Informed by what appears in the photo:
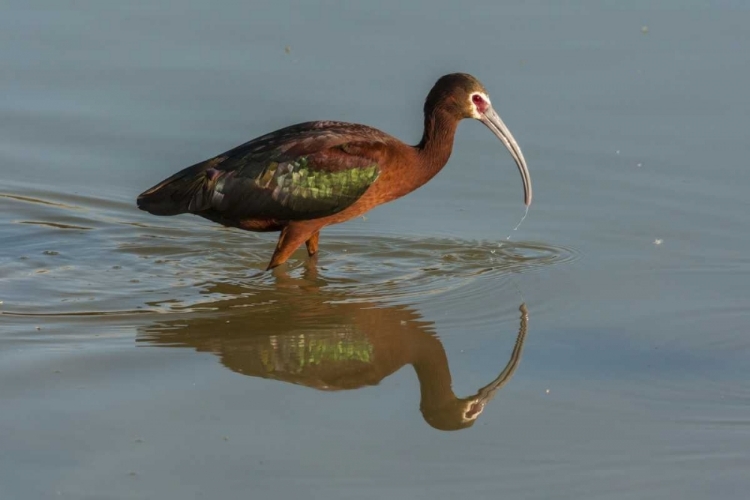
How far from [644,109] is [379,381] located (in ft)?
13.6

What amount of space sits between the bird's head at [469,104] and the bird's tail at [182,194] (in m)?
1.43

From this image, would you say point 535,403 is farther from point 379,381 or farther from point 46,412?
point 46,412

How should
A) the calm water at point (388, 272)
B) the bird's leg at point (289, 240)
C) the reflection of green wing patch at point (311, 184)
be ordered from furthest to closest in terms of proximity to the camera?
1. the bird's leg at point (289, 240)
2. the reflection of green wing patch at point (311, 184)
3. the calm water at point (388, 272)

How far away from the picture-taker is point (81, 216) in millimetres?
9141

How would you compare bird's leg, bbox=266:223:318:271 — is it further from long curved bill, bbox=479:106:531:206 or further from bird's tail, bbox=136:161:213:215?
long curved bill, bbox=479:106:531:206

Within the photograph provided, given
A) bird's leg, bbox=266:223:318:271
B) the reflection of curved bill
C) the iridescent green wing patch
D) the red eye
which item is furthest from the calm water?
the red eye

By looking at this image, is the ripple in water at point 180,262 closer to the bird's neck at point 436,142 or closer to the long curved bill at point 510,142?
the long curved bill at point 510,142

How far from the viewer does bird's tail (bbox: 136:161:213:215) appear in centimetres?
838

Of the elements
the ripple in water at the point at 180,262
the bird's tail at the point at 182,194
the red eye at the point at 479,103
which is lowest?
the ripple in water at the point at 180,262

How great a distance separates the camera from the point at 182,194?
8438 millimetres

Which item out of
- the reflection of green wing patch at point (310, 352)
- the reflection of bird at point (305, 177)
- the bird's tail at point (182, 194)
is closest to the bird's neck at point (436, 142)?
the reflection of bird at point (305, 177)

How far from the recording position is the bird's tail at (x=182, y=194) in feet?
27.5

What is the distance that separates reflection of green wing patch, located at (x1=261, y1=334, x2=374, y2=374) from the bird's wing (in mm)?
1289

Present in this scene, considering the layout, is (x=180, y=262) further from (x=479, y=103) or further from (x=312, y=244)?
(x=479, y=103)
